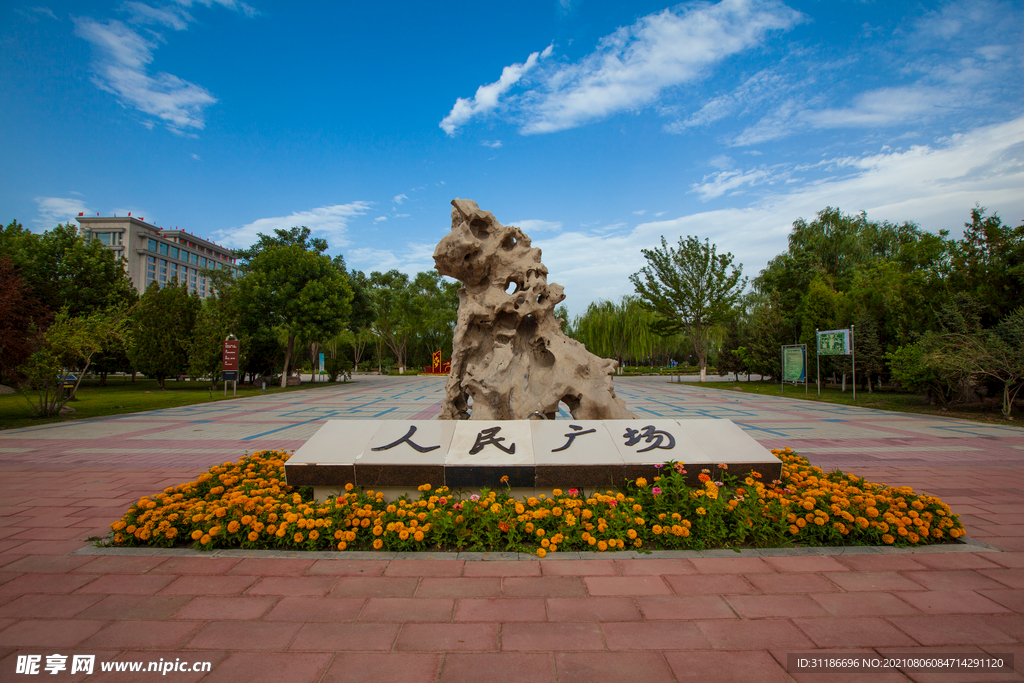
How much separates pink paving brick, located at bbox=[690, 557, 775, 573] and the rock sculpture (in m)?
3.00

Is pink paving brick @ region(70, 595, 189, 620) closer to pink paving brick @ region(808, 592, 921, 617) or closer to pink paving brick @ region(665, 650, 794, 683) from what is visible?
pink paving brick @ region(665, 650, 794, 683)

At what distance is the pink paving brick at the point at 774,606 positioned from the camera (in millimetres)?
2678

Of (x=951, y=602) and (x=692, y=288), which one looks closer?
(x=951, y=602)

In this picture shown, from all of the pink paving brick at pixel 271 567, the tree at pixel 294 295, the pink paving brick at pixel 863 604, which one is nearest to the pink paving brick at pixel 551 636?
the pink paving brick at pixel 863 604

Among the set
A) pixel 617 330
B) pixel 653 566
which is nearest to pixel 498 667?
pixel 653 566

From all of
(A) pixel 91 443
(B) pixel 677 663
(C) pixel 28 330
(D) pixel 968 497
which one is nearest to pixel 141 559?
(B) pixel 677 663

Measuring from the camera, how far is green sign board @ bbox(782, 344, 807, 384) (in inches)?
739

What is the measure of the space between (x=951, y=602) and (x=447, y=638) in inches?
116

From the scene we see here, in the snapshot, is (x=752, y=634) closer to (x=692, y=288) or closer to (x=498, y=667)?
(x=498, y=667)

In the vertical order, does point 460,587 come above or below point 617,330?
below

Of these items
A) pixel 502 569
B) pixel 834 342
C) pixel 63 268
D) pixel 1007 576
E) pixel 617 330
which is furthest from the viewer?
pixel 617 330

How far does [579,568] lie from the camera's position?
328 cm

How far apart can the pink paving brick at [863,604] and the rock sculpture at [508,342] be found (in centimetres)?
360

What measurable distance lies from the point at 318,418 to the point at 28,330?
821 centimetres
